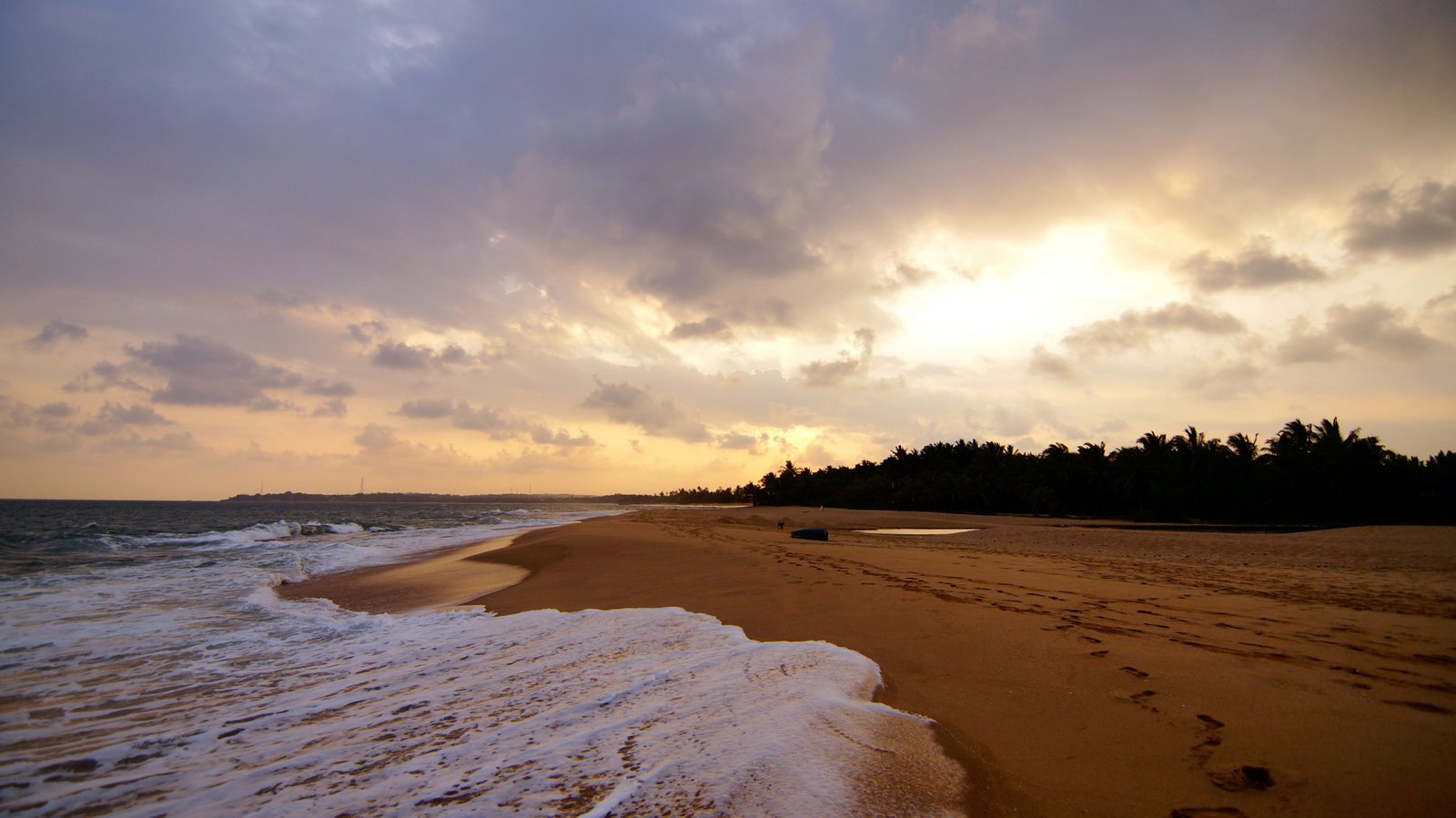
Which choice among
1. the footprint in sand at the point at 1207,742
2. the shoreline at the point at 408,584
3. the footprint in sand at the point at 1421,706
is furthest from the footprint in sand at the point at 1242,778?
the shoreline at the point at 408,584

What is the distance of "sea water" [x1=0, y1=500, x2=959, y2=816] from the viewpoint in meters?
3.52

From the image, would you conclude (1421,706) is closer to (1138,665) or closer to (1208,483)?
(1138,665)

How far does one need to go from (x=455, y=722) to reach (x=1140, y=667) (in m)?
6.07

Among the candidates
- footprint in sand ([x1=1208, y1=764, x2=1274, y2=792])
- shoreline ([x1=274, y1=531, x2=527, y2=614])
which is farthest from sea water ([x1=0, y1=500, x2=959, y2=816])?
shoreline ([x1=274, y1=531, x2=527, y2=614])

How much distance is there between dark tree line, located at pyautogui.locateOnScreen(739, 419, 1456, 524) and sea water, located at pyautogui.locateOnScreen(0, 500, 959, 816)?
57.3m

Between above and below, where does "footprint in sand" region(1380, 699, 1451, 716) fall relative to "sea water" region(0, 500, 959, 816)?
above

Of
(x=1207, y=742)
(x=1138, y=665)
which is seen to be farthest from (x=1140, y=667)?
(x=1207, y=742)

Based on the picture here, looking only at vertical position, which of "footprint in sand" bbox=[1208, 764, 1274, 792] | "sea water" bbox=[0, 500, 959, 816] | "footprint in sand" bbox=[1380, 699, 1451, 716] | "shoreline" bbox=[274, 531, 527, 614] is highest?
"footprint in sand" bbox=[1208, 764, 1274, 792]

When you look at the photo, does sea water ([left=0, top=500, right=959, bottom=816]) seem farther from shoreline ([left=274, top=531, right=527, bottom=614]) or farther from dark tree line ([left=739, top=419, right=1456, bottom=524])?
dark tree line ([left=739, top=419, right=1456, bottom=524])

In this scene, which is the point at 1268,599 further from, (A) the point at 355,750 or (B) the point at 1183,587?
(A) the point at 355,750

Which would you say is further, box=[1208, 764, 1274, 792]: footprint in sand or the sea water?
the sea water

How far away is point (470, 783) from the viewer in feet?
12.1

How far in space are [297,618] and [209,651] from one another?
2832mm

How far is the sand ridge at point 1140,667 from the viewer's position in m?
3.35
